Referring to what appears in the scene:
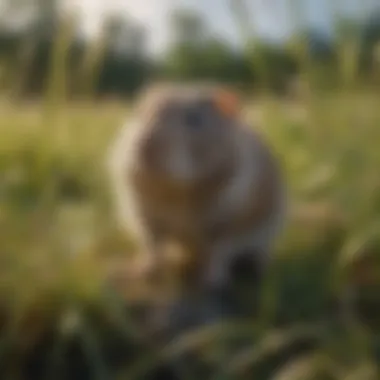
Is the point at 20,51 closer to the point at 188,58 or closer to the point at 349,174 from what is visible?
the point at 188,58

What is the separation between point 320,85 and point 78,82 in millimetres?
347

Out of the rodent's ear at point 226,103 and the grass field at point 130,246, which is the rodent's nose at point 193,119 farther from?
the grass field at point 130,246

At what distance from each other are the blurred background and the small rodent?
46 mm

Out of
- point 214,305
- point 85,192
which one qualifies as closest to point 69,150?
point 85,192

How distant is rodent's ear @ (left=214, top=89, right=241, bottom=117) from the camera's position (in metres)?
1.23

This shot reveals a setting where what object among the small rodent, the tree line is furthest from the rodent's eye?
the tree line

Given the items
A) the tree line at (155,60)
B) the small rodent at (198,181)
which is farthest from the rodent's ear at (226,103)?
the tree line at (155,60)

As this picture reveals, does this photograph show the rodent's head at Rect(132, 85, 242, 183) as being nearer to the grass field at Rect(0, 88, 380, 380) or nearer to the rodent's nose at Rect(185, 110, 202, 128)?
the rodent's nose at Rect(185, 110, 202, 128)

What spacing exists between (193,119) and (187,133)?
0.07 ft

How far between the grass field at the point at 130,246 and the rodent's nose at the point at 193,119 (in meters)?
0.15

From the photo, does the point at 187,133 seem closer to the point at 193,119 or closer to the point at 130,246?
the point at 193,119

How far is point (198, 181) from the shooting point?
47.9 inches

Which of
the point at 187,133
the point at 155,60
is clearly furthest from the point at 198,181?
the point at 155,60

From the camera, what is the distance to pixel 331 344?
1.10m
